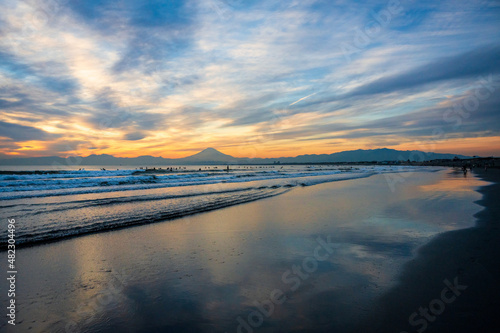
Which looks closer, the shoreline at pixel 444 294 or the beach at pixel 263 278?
the shoreline at pixel 444 294

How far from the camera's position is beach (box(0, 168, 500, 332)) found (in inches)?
162

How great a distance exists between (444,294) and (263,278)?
337 cm

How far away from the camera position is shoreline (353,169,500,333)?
153 inches

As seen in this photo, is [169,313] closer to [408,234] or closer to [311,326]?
[311,326]

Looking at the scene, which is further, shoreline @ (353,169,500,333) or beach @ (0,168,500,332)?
beach @ (0,168,500,332)

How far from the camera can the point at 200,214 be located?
1309 centimetres

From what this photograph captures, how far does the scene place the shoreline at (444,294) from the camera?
153 inches

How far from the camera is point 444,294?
470 cm

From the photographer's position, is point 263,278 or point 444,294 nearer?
Answer: point 444,294

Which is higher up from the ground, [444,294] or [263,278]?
[444,294]

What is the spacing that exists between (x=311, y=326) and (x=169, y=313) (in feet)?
7.61

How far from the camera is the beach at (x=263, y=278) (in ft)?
13.5

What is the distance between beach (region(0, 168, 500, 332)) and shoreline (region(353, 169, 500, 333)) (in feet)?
0.07

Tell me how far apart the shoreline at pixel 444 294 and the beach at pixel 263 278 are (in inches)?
0.8
